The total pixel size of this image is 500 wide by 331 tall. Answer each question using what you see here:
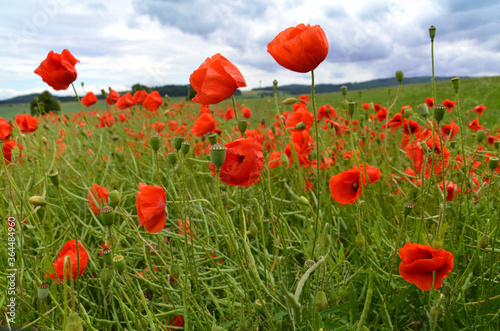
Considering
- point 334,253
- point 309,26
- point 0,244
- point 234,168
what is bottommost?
point 334,253

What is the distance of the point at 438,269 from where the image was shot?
817mm

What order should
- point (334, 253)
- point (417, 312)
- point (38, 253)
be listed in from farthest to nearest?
point (38, 253), point (334, 253), point (417, 312)

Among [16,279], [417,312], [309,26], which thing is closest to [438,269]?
[417,312]

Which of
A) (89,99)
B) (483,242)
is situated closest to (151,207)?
(483,242)

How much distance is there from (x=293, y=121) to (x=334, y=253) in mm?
711

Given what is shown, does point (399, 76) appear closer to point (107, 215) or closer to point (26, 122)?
point (107, 215)

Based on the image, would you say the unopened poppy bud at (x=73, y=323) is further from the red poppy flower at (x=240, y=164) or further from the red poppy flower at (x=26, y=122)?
the red poppy flower at (x=26, y=122)

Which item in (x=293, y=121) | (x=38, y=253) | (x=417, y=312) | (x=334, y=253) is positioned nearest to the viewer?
(x=417, y=312)

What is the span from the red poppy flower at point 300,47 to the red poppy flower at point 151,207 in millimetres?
479

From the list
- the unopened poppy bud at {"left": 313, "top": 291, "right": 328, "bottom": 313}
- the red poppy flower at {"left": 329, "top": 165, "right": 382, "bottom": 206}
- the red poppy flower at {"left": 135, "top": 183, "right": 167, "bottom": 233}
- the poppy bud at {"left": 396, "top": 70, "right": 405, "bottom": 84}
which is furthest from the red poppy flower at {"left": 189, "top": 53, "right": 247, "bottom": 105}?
the poppy bud at {"left": 396, "top": 70, "right": 405, "bottom": 84}

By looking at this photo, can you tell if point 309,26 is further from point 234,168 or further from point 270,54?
point 234,168

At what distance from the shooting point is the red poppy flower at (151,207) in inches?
33.0

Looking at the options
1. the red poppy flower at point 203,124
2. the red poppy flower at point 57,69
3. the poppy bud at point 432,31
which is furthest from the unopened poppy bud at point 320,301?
the red poppy flower at point 57,69

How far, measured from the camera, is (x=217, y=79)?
2.88ft
